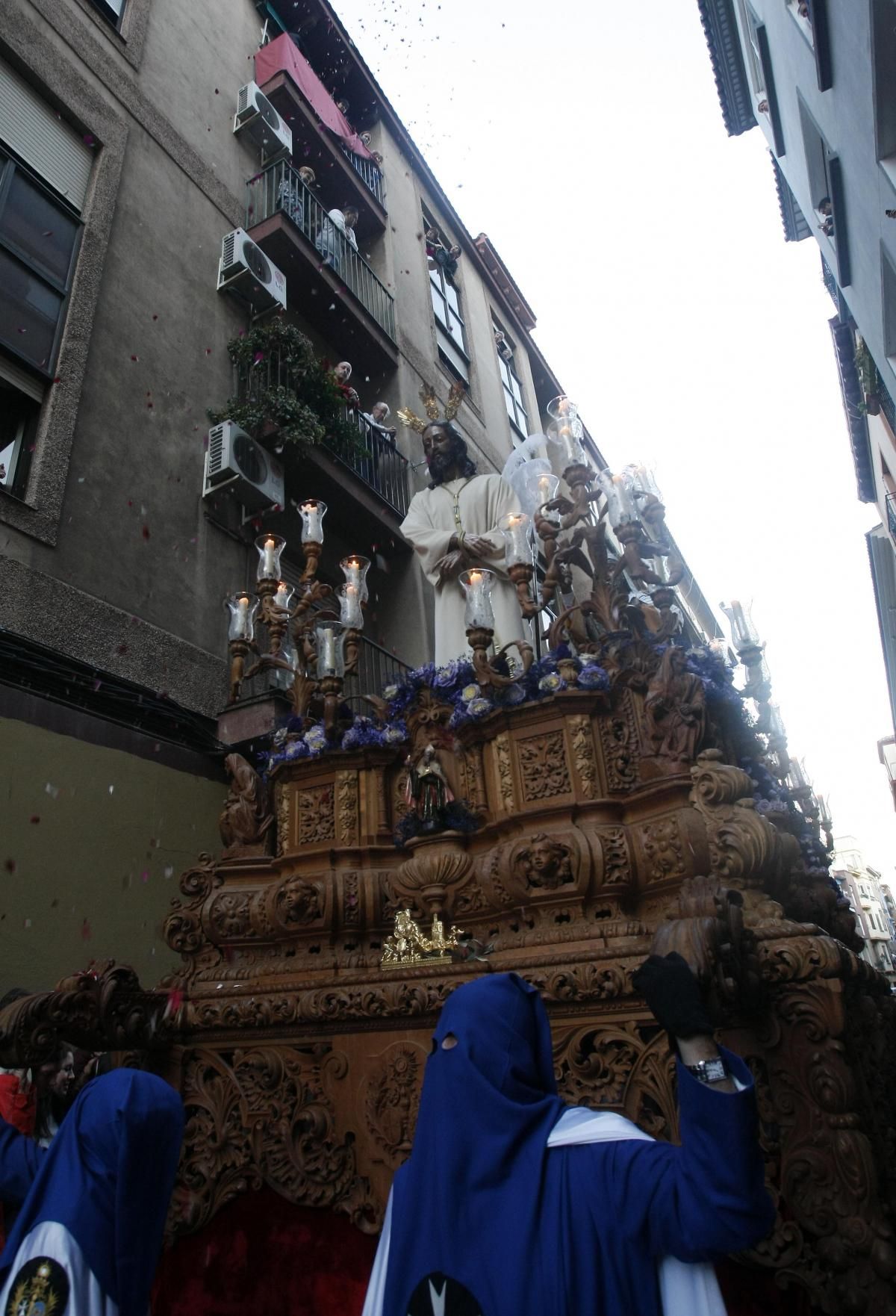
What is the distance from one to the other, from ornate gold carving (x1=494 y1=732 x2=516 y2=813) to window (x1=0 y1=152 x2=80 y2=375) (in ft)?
17.5

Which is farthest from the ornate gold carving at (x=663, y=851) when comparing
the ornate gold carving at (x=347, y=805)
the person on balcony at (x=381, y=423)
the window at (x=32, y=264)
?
the person on balcony at (x=381, y=423)

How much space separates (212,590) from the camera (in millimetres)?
7723

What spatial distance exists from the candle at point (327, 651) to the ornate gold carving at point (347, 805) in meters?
0.57

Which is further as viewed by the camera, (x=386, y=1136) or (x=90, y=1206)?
(x=386, y=1136)

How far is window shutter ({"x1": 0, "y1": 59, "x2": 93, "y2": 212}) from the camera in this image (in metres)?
7.14

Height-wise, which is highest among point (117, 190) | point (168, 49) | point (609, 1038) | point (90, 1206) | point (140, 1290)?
point (168, 49)

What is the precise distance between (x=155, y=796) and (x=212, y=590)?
7.39ft

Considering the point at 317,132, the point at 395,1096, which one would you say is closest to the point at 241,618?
the point at 395,1096

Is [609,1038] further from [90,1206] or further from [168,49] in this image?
[168,49]

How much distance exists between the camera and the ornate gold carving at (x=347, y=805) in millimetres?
3836

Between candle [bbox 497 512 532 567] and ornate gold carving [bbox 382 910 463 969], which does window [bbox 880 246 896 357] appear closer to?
candle [bbox 497 512 532 567]

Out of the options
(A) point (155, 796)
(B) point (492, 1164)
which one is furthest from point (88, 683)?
(B) point (492, 1164)

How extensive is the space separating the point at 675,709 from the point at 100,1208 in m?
2.56

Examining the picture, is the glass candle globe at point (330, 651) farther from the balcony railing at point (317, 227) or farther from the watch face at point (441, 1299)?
the balcony railing at point (317, 227)
